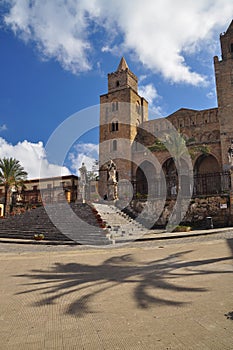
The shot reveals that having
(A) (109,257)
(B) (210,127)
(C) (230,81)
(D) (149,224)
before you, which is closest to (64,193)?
(D) (149,224)

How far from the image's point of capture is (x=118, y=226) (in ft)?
48.3

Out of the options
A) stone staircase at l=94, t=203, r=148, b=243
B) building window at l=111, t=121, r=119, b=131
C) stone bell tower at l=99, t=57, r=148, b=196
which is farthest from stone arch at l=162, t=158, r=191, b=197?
building window at l=111, t=121, r=119, b=131

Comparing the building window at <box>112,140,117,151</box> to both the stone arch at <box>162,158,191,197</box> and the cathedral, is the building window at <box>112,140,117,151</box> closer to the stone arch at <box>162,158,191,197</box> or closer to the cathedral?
the cathedral

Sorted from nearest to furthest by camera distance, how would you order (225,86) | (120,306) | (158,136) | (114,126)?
(120,306), (225,86), (158,136), (114,126)

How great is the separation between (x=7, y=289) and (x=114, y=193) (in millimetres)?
15564

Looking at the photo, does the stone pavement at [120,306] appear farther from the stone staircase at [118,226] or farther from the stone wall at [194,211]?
the stone wall at [194,211]

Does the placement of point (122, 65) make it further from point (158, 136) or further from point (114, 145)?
point (114, 145)

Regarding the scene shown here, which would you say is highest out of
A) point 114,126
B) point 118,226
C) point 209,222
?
point 114,126

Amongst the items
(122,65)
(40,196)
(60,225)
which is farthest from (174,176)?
(122,65)

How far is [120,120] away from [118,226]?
25.3 m

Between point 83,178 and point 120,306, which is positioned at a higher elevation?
point 83,178

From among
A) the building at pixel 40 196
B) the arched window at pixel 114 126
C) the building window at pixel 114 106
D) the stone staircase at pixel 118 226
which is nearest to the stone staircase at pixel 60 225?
the stone staircase at pixel 118 226

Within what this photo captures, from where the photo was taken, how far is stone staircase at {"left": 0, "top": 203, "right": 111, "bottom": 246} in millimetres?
12894

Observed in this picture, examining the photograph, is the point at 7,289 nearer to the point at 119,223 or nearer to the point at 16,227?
the point at 119,223
